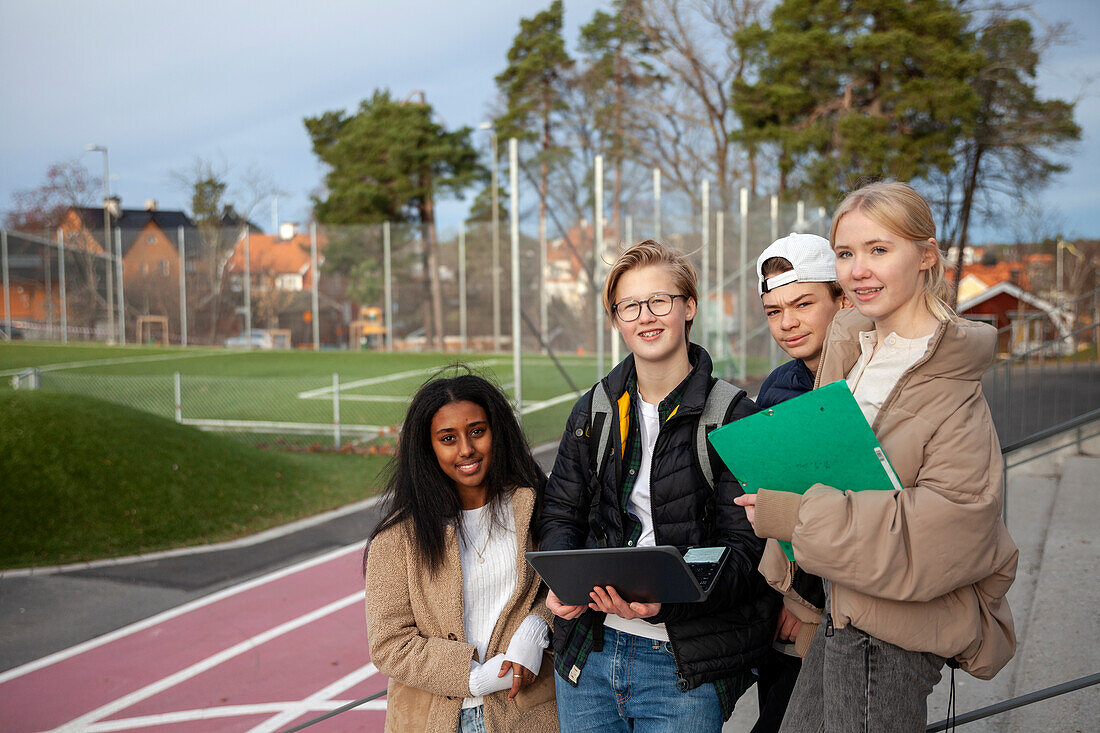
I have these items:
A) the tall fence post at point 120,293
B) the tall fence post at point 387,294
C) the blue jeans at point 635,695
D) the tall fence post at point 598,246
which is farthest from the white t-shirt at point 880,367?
the tall fence post at point 120,293

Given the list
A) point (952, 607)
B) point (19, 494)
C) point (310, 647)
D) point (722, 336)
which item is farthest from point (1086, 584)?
point (722, 336)

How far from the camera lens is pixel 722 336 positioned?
15.2 metres

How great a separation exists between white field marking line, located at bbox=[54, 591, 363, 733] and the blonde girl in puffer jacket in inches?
157

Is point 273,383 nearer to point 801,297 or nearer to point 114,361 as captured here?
point 114,361

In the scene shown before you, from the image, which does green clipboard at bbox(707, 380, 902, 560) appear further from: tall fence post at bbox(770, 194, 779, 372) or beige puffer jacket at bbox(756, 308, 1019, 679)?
tall fence post at bbox(770, 194, 779, 372)

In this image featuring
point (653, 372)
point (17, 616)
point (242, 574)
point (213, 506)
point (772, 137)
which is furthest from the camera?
point (772, 137)

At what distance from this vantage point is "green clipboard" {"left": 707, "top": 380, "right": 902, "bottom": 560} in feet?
4.95

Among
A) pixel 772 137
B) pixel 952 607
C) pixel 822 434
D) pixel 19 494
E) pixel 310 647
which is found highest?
pixel 772 137

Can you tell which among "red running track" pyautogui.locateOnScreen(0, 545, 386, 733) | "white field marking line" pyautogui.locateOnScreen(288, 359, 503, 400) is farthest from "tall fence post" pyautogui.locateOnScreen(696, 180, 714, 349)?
"red running track" pyautogui.locateOnScreen(0, 545, 386, 733)

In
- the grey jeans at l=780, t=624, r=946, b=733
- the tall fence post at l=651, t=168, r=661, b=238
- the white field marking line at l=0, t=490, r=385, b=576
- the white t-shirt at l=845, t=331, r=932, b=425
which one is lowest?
the white field marking line at l=0, t=490, r=385, b=576

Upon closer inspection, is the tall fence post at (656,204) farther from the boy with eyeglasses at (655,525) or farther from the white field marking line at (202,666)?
the boy with eyeglasses at (655,525)

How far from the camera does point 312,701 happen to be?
14.5 feet

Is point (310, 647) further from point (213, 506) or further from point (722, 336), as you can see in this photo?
point (722, 336)

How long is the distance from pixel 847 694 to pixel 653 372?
32.6 inches
